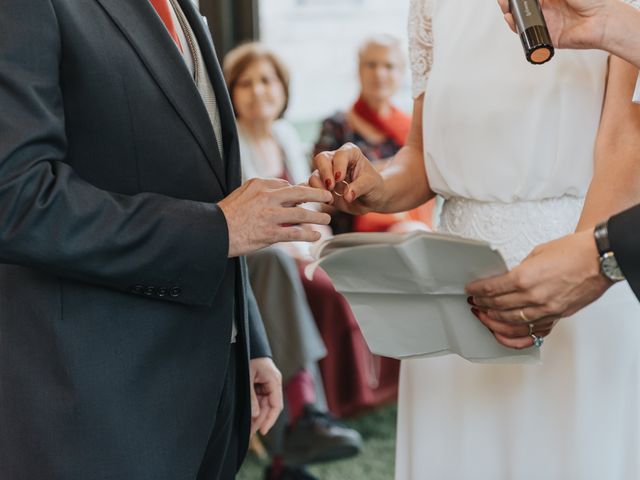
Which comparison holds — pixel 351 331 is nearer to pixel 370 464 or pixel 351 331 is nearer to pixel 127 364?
pixel 370 464

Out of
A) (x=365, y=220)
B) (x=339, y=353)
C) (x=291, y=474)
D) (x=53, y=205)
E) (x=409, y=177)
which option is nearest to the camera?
(x=53, y=205)

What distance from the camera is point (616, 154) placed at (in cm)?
173

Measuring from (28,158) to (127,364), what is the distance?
1.24 feet

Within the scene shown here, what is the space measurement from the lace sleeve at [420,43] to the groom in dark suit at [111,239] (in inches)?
22.7

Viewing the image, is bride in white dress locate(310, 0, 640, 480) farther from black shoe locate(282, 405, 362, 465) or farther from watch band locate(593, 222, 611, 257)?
black shoe locate(282, 405, 362, 465)

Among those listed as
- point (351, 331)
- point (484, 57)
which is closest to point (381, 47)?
point (351, 331)

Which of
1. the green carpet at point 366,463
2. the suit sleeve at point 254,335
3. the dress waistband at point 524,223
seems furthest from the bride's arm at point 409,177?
the green carpet at point 366,463

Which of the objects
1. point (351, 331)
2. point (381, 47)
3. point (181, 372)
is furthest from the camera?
point (381, 47)

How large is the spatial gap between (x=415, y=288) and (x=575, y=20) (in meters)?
0.52

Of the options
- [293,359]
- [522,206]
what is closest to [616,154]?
[522,206]

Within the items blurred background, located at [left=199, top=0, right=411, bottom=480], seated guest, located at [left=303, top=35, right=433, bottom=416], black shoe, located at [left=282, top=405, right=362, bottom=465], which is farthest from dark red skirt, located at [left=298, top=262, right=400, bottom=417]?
blurred background, located at [left=199, top=0, right=411, bottom=480]

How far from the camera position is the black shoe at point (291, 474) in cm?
358

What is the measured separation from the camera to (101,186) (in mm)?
1576

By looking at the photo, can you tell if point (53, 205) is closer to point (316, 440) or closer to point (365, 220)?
point (316, 440)
